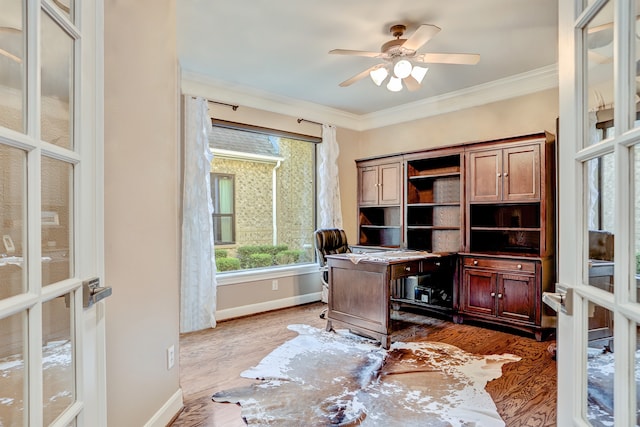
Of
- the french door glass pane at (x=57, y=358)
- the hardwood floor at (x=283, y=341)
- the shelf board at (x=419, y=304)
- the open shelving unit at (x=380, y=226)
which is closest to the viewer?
the french door glass pane at (x=57, y=358)

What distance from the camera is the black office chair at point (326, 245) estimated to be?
13.8 feet

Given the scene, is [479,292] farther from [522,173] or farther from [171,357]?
[171,357]

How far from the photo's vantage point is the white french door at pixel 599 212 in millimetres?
736

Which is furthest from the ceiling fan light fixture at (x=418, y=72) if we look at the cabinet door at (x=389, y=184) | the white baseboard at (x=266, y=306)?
the white baseboard at (x=266, y=306)

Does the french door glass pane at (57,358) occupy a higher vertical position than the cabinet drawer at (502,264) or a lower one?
higher

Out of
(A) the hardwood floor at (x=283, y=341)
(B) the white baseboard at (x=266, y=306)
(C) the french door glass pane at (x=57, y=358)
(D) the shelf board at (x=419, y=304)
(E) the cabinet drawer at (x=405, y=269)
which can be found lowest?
(A) the hardwood floor at (x=283, y=341)

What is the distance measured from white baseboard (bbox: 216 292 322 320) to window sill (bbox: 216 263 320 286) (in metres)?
0.31

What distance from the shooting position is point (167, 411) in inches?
79.6

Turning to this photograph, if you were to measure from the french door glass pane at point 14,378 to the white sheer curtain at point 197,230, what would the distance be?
3.04m

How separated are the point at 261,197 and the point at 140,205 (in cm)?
303

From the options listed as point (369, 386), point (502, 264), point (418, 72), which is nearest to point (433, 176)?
point (502, 264)

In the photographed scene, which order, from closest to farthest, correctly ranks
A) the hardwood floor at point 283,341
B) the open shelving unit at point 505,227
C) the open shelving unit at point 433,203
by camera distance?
1. the hardwood floor at point 283,341
2. the open shelving unit at point 505,227
3. the open shelving unit at point 433,203

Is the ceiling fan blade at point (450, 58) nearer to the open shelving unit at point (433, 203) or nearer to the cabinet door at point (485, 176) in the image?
the cabinet door at point (485, 176)

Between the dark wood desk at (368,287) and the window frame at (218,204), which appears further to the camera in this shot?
the window frame at (218,204)
